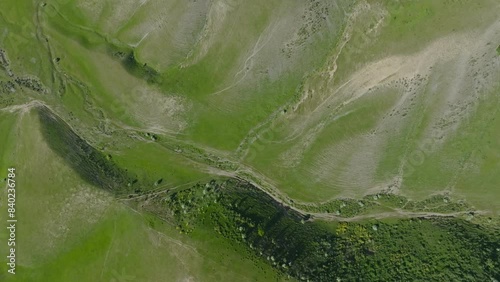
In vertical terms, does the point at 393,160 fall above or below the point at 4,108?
above

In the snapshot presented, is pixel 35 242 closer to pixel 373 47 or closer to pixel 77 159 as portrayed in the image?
pixel 77 159

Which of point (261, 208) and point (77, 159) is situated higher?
point (261, 208)

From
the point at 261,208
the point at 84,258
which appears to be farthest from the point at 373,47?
the point at 84,258

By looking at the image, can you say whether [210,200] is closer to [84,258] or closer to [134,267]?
[134,267]

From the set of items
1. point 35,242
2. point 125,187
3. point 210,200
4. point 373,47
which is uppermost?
point 373,47

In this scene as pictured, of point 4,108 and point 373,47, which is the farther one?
point 4,108

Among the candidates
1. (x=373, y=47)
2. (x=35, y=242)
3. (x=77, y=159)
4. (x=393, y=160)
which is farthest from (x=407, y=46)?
(x=35, y=242)

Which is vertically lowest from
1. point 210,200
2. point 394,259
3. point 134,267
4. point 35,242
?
point 35,242

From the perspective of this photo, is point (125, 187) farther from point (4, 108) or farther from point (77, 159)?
point (4, 108)

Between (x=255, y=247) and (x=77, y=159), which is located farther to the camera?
(x=77, y=159)
